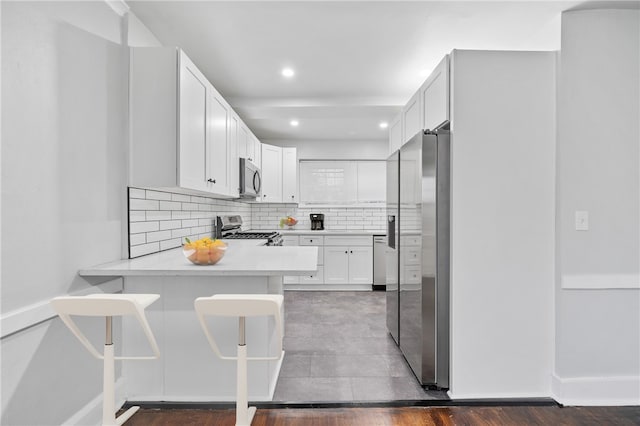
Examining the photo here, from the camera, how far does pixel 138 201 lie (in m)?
2.43

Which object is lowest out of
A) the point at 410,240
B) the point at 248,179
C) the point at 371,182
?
the point at 410,240

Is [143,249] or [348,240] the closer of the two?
[143,249]

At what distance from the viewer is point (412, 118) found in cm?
303

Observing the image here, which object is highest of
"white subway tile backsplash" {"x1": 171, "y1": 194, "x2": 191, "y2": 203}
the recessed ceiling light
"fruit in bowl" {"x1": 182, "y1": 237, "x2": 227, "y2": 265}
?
the recessed ceiling light

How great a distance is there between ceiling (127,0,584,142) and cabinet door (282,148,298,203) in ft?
4.65

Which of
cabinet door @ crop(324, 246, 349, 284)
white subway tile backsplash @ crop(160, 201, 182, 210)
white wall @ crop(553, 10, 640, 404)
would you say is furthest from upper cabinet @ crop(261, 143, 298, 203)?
white wall @ crop(553, 10, 640, 404)

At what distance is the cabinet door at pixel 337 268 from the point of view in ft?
17.0

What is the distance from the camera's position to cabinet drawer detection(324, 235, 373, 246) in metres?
5.20

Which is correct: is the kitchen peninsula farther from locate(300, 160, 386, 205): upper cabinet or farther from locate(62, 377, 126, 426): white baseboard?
locate(300, 160, 386, 205): upper cabinet

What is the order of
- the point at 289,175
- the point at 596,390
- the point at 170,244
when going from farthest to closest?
1. the point at 289,175
2. the point at 170,244
3. the point at 596,390

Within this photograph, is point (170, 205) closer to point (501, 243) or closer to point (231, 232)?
point (231, 232)

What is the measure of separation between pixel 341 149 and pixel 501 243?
12.4ft

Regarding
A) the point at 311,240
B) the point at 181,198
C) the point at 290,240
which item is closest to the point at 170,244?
the point at 181,198

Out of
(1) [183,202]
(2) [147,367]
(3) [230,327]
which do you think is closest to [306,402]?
(3) [230,327]
